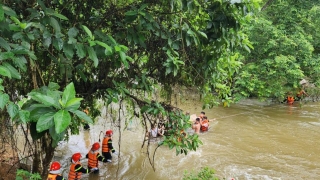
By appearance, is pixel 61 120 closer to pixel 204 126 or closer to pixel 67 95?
pixel 67 95

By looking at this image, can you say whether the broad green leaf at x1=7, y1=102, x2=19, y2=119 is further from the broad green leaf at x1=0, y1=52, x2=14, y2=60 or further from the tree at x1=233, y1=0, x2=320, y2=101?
the tree at x1=233, y1=0, x2=320, y2=101

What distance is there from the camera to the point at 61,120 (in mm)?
1285

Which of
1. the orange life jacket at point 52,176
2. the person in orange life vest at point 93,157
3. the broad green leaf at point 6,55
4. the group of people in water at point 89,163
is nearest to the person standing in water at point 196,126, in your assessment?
the group of people in water at point 89,163

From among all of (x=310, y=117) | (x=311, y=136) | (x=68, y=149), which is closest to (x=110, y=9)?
(x=68, y=149)

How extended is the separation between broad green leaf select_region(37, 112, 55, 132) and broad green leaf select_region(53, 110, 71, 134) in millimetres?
52

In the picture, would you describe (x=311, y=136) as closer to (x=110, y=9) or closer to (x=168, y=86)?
(x=168, y=86)

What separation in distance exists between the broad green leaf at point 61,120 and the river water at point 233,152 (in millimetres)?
3637

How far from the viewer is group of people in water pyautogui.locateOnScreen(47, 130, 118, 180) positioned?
5.07 metres

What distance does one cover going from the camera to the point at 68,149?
7914mm

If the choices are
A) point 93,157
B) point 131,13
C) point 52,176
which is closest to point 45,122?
point 131,13

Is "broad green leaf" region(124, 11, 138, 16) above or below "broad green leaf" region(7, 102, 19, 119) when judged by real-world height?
above

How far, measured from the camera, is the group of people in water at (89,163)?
507cm

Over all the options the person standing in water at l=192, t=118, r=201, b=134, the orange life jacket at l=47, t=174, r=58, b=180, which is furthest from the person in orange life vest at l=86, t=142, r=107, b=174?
the person standing in water at l=192, t=118, r=201, b=134

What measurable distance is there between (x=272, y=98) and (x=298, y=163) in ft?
27.6
